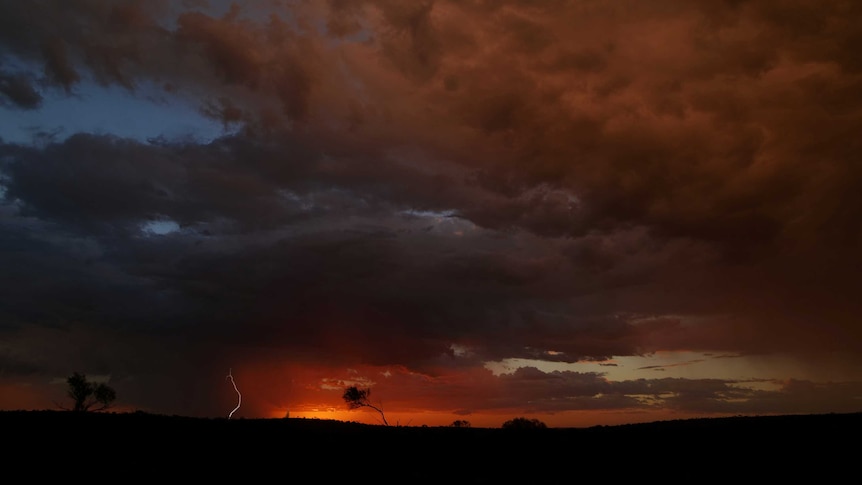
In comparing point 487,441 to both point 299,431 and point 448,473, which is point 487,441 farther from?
point 299,431

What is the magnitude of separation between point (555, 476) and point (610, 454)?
Result: 5.12m

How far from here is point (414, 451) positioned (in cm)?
3328

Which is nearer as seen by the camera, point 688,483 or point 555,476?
point 688,483

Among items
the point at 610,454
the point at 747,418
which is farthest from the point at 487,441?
the point at 747,418

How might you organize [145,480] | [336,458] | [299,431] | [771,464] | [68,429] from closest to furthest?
1. [145,480]
2. [771,464]
3. [336,458]
4. [68,429]
5. [299,431]

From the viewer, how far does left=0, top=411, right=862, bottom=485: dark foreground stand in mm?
27516

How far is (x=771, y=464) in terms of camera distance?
28750mm

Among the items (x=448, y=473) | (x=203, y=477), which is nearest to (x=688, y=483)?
(x=448, y=473)

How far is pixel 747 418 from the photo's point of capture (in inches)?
1533

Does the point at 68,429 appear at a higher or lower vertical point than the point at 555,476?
higher

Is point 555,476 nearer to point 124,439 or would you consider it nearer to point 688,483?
point 688,483

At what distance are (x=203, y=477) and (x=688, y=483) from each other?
2116 centimetres

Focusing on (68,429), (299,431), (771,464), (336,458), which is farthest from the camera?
(299,431)

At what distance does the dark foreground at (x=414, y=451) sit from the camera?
27.5m
